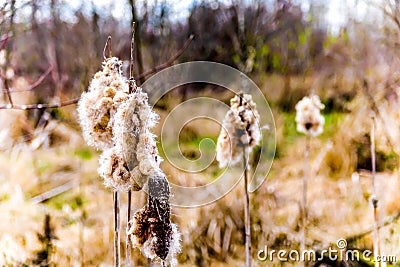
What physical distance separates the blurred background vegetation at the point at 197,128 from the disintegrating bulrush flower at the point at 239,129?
263 mm


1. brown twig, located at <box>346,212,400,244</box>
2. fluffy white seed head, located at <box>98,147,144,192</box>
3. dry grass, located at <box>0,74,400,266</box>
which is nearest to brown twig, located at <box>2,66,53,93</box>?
dry grass, located at <box>0,74,400,266</box>

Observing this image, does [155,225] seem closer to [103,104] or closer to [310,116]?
[103,104]

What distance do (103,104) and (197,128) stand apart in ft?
3.25

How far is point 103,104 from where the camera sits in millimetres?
815

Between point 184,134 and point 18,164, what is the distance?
58cm

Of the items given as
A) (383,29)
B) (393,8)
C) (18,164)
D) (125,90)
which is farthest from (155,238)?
(383,29)

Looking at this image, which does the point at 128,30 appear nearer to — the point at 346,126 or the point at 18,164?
the point at 18,164

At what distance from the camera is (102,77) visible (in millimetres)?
840

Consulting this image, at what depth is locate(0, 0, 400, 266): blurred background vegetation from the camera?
136 centimetres

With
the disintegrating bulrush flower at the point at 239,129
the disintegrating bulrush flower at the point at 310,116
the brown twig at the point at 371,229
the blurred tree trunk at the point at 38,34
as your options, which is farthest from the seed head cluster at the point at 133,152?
the brown twig at the point at 371,229

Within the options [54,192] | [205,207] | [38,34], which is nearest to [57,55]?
[38,34]

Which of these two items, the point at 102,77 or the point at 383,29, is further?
the point at 383,29

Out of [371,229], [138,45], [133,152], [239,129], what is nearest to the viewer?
[133,152]

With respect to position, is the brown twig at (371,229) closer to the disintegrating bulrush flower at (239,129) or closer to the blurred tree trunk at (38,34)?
the disintegrating bulrush flower at (239,129)
